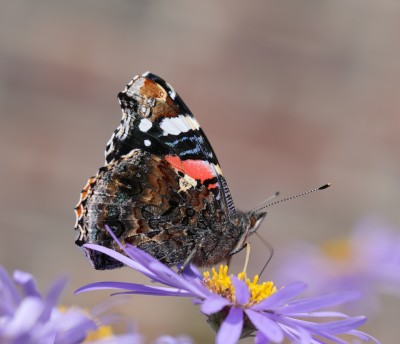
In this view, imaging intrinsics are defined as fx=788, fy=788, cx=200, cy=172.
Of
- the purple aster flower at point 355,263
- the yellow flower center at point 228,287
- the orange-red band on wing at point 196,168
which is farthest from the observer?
the purple aster flower at point 355,263

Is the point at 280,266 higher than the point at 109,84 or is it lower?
lower

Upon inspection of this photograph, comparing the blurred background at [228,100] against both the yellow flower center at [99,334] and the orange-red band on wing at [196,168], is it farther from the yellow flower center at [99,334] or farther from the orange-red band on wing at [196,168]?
the yellow flower center at [99,334]

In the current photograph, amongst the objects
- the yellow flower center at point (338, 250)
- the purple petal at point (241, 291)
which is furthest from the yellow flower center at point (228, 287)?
the yellow flower center at point (338, 250)

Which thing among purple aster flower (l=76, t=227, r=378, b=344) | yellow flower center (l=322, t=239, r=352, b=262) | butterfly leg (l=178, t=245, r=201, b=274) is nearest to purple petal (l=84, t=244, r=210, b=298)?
purple aster flower (l=76, t=227, r=378, b=344)

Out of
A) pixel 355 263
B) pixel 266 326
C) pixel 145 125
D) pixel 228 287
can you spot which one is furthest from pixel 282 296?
pixel 355 263

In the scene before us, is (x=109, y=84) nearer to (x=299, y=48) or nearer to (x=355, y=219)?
(x=299, y=48)

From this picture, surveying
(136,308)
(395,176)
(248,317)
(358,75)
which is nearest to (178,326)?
(136,308)
